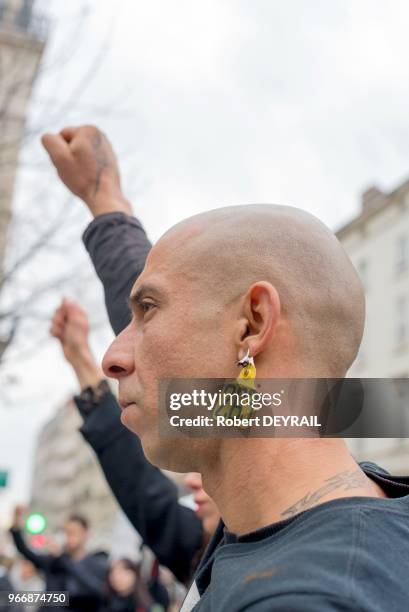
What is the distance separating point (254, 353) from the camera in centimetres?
99

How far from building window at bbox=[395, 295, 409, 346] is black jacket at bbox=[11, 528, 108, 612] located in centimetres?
2310

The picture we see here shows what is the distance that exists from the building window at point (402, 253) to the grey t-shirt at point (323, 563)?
28007 millimetres

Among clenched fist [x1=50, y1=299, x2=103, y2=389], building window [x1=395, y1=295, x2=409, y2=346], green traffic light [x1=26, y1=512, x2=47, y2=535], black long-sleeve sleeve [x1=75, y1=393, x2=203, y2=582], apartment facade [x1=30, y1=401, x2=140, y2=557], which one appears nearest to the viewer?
black long-sleeve sleeve [x1=75, y1=393, x2=203, y2=582]

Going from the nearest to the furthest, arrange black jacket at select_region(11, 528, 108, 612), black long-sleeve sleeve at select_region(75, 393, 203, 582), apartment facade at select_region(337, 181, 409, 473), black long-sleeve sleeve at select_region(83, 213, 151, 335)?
black long-sleeve sleeve at select_region(83, 213, 151, 335) → black long-sleeve sleeve at select_region(75, 393, 203, 582) → black jacket at select_region(11, 528, 108, 612) → apartment facade at select_region(337, 181, 409, 473)

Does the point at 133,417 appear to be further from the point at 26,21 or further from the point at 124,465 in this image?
the point at 26,21

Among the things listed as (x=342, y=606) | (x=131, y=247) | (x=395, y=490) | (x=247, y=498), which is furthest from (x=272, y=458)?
(x=131, y=247)

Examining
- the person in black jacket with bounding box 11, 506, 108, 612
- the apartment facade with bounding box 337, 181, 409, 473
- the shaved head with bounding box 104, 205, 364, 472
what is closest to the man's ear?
the shaved head with bounding box 104, 205, 364, 472

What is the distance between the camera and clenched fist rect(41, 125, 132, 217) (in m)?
1.79

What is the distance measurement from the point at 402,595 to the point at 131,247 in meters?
1.11

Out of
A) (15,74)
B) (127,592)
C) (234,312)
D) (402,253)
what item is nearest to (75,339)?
(234,312)

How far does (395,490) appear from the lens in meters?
1.03

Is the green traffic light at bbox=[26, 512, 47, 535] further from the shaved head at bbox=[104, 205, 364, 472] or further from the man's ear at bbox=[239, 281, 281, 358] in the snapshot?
the man's ear at bbox=[239, 281, 281, 358]

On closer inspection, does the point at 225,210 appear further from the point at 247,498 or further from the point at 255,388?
the point at 247,498

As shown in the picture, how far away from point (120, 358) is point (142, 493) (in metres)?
1.12
